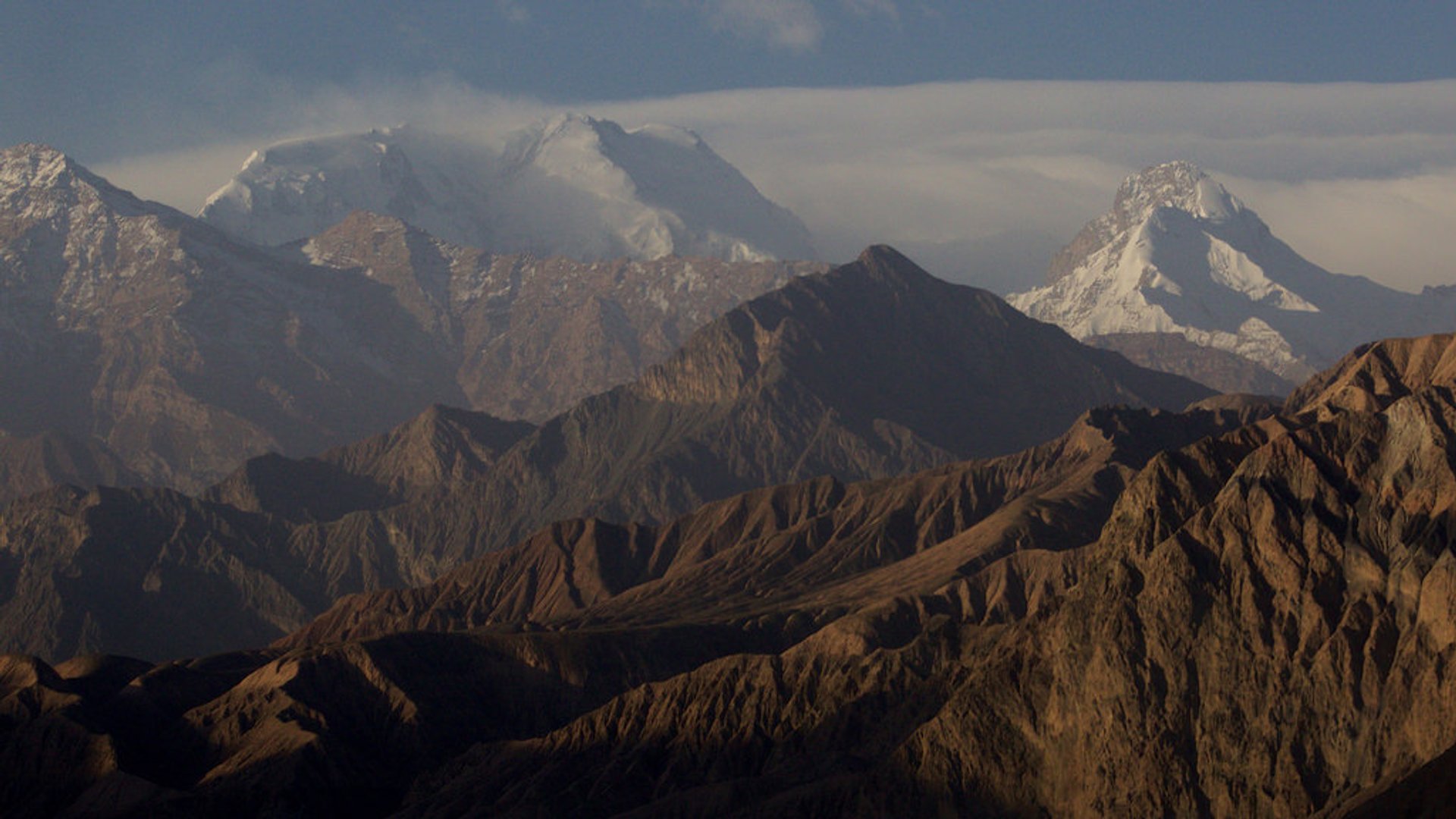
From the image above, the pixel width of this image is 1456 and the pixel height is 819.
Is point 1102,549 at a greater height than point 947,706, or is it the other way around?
point 1102,549

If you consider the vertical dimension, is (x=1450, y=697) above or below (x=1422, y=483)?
below

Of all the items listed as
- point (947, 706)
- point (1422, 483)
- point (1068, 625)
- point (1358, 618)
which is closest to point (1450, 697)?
point (1358, 618)

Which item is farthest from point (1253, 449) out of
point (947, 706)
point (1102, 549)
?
point (947, 706)

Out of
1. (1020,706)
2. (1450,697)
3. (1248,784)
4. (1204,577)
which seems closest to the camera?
(1450,697)

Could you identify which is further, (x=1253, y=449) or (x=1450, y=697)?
(x=1253, y=449)

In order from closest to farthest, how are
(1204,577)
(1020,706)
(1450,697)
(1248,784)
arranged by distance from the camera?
(1450,697) < (1248,784) < (1204,577) < (1020,706)

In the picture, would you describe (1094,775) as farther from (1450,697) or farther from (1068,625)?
(1450,697)

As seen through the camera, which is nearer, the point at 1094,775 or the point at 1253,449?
the point at 1094,775

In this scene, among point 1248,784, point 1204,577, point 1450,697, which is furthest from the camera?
point 1204,577

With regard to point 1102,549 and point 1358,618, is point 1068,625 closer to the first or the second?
point 1102,549
